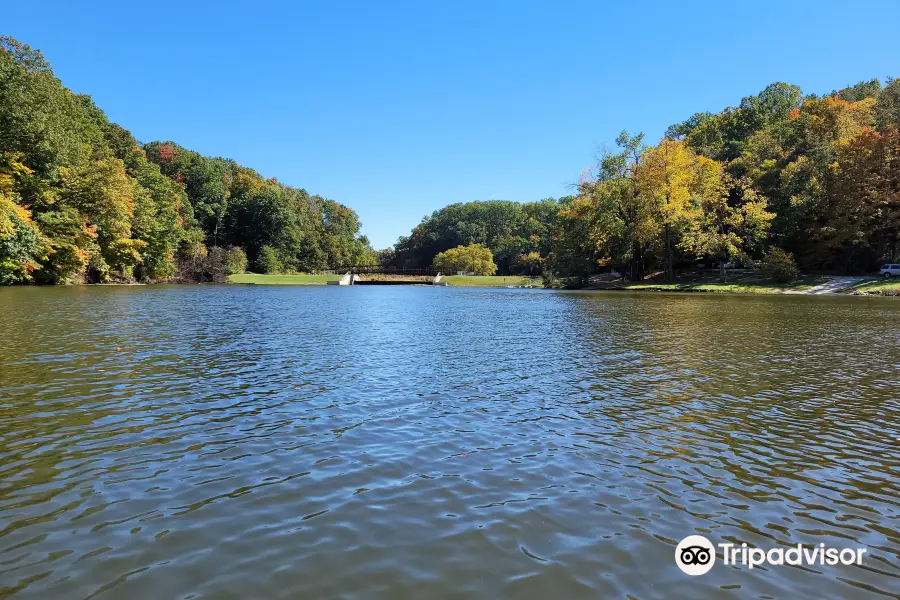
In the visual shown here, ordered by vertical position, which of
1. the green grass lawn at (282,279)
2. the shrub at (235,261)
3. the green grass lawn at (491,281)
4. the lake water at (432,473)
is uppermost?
the shrub at (235,261)

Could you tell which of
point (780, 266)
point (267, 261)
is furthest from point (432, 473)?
point (267, 261)

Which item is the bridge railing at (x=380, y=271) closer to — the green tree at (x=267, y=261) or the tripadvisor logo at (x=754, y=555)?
the green tree at (x=267, y=261)

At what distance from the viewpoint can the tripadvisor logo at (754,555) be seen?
537 centimetres

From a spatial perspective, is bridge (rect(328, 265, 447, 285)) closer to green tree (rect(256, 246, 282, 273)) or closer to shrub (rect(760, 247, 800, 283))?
green tree (rect(256, 246, 282, 273))

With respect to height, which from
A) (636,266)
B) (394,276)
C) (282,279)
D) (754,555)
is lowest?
(754,555)

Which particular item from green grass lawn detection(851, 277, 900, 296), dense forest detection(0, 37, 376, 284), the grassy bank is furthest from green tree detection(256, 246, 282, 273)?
green grass lawn detection(851, 277, 900, 296)

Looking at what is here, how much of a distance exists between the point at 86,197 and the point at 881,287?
3357 inches

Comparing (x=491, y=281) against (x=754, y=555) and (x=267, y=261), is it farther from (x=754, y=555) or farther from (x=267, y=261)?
(x=754, y=555)

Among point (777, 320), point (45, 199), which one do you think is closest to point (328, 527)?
point (777, 320)

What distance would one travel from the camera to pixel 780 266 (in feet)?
205

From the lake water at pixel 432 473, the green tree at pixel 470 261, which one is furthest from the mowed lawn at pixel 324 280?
the lake water at pixel 432 473

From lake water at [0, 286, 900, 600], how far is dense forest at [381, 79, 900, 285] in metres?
54.0

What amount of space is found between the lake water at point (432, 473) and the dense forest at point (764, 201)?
177 feet

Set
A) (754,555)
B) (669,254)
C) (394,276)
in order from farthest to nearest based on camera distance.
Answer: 1. (394,276)
2. (669,254)
3. (754,555)
